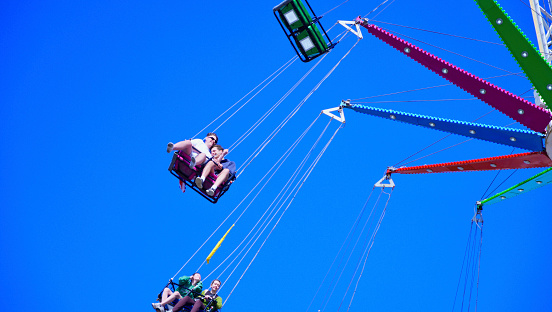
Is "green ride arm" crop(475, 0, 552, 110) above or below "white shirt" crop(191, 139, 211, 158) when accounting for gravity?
above

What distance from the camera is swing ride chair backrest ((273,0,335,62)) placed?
13984 mm

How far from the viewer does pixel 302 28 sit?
14148 mm

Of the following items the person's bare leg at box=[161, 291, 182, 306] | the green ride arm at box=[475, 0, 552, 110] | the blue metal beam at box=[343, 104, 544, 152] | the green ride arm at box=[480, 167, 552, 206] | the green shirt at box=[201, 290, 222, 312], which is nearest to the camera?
the green ride arm at box=[475, 0, 552, 110]

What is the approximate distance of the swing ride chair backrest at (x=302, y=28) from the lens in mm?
13984

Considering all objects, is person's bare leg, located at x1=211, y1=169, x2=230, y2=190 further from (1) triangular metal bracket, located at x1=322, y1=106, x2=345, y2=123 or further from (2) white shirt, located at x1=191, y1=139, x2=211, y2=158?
(1) triangular metal bracket, located at x1=322, y1=106, x2=345, y2=123

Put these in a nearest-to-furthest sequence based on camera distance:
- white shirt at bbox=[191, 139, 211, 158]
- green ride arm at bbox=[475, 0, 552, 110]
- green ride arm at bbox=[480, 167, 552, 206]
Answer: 1. green ride arm at bbox=[475, 0, 552, 110]
2. white shirt at bbox=[191, 139, 211, 158]
3. green ride arm at bbox=[480, 167, 552, 206]

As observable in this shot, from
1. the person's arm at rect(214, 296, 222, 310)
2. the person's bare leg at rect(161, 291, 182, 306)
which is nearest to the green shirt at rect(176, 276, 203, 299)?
the person's bare leg at rect(161, 291, 182, 306)

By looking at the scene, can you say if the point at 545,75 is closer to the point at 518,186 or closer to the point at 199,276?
the point at 518,186

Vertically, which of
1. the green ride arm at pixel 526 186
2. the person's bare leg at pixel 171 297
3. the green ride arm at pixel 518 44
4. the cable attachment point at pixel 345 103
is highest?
the green ride arm at pixel 526 186

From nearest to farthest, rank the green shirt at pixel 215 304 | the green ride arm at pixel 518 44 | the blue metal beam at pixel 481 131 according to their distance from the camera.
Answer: the green ride arm at pixel 518 44 < the blue metal beam at pixel 481 131 < the green shirt at pixel 215 304

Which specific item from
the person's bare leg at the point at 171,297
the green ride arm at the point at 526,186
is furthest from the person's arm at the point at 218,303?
the green ride arm at the point at 526,186

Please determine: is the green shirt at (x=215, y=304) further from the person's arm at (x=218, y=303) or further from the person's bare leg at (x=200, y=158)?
the person's bare leg at (x=200, y=158)

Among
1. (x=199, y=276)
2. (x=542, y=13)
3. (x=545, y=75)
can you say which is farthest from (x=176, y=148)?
(x=542, y=13)

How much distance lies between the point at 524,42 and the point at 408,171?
15.7 feet
